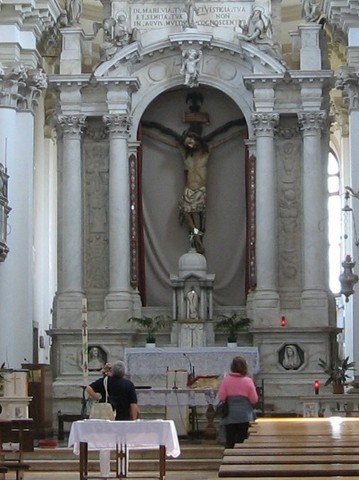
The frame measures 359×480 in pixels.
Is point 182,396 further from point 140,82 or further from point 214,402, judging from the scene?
point 140,82

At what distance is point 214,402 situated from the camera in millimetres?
22156

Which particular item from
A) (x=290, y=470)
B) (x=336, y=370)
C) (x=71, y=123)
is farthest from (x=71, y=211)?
(x=290, y=470)

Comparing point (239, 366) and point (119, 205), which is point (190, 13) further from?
point (239, 366)

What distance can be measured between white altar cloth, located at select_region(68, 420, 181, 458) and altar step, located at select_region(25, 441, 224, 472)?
166 inches

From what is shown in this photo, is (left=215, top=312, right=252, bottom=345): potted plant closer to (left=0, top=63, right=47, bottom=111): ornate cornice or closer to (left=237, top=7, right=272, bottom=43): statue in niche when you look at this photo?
(left=237, top=7, right=272, bottom=43): statue in niche

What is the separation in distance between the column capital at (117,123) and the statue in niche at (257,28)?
269 centimetres

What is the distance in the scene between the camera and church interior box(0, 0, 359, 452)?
84.5 ft

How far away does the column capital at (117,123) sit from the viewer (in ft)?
87.2

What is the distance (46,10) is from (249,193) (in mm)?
5158

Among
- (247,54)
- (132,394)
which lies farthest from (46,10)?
(132,394)

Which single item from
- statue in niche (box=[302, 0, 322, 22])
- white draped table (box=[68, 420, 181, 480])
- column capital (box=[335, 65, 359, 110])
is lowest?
white draped table (box=[68, 420, 181, 480])

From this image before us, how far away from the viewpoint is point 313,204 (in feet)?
86.8

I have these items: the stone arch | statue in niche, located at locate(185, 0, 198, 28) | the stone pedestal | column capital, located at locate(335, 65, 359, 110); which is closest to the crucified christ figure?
the stone arch

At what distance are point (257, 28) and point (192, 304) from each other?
5387 millimetres
